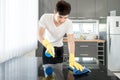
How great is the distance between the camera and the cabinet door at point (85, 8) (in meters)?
6.15

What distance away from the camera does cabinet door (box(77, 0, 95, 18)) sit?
20.2 feet

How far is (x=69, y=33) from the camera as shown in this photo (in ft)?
8.75

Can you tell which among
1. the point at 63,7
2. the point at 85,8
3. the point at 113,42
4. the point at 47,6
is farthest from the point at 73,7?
the point at 63,7

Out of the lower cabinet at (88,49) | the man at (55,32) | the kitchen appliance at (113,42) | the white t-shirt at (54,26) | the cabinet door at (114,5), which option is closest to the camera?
the man at (55,32)

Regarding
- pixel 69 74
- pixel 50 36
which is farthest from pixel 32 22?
pixel 69 74

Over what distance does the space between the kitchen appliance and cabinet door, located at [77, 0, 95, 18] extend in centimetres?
65

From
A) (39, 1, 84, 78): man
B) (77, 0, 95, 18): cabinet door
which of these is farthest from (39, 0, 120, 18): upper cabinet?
(39, 1, 84, 78): man

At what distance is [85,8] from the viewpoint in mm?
6172

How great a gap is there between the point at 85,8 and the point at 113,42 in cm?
121

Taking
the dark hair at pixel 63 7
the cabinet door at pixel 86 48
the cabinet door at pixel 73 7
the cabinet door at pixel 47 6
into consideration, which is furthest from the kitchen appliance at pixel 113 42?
the dark hair at pixel 63 7

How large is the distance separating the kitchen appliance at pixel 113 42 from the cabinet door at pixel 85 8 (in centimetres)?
65

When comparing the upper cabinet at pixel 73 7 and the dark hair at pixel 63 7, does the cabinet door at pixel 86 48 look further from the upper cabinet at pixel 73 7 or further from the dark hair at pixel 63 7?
the dark hair at pixel 63 7

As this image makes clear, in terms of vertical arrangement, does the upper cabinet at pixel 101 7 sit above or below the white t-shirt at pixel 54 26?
above

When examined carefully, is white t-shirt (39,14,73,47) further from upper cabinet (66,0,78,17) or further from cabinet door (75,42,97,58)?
upper cabinet (66,0,78,17)
